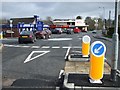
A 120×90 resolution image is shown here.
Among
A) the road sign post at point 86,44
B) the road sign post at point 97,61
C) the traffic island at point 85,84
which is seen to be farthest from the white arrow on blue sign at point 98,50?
the road sign post at point 86,44

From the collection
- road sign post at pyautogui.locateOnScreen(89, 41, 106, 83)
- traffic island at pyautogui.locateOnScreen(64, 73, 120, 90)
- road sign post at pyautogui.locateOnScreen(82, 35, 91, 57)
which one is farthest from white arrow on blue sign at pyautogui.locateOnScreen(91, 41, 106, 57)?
road sign post at pyautogui.locateOnScreen(82, 35, 91, 57)

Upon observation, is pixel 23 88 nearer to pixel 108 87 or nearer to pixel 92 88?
pixel 92 88

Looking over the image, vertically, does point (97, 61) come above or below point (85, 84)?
above

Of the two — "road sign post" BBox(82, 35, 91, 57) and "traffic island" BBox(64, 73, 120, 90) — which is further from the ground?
"road sign post" BBox(82, 35, 91, 57)

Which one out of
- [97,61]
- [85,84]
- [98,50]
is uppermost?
[98,50]

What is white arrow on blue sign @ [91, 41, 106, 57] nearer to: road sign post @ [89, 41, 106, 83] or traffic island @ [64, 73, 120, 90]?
road sign post @ [89, 41, 106, 83]

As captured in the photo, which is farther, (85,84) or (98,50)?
(98,50)

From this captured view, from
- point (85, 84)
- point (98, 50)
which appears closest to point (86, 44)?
point (98, 50)

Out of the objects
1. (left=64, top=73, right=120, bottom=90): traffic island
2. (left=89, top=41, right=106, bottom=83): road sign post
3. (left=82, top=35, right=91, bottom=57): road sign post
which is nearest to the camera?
(left=64, top=73, right=120, bottom=90): traffic island

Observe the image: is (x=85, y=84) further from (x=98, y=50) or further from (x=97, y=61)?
(x=98, y=50)

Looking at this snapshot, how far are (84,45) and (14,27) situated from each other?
126 ft

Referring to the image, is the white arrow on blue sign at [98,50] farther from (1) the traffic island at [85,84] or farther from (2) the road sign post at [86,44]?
(2) the road sign post at [86,44]

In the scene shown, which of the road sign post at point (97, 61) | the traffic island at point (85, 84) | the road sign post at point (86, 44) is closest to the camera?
the traffic island at point (85, 84)

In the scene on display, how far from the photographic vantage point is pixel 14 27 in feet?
159
